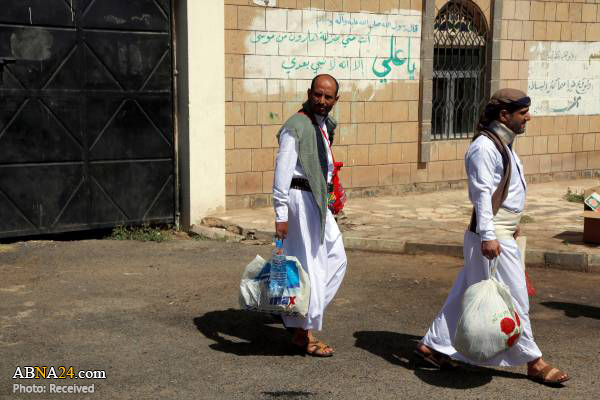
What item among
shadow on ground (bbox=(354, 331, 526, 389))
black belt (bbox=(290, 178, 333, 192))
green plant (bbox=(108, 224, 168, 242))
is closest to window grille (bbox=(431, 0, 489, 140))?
green plant (bbox=(108, 224, 168, 242))

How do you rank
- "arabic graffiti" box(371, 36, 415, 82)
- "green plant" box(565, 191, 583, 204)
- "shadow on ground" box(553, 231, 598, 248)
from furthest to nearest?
1. "green plant" box(565, 191, 583, 204)
2. "arabic graffiti" box(371, 36, 415, 82)
3. "shadow on ground" box(553, 231, 598, 248)

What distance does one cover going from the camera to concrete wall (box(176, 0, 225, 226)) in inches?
379

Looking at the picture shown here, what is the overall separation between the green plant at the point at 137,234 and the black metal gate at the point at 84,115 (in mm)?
90

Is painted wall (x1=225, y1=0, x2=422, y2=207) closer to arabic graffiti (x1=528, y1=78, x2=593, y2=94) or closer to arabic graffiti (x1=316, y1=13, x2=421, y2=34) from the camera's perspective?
arabic graffiti (x1=316, y1=13, x2=421, y2=34)

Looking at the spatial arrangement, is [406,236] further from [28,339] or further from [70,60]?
[28,339]

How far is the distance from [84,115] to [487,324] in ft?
19.1

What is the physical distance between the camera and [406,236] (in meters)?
9.13

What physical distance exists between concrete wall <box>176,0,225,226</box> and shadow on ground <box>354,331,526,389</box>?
14.9 ft

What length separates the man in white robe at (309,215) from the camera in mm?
5172

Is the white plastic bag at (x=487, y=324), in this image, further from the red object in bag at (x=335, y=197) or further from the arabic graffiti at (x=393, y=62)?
the arabic graffiti at (x=393, y=62)

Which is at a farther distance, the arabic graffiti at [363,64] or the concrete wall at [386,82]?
the arabic graffiti at [363,64]

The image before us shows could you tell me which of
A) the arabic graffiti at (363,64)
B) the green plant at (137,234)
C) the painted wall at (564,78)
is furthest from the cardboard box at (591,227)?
the painted wall at (564,78)

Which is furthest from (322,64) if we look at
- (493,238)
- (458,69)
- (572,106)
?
(493,238)

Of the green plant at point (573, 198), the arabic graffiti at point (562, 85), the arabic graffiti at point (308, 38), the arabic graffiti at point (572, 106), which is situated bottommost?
the green plant at point (573, 198)
